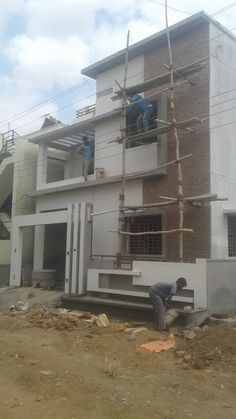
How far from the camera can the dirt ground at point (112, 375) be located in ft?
19.6

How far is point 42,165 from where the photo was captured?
20.9 m

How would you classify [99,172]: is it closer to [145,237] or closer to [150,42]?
[145,237]

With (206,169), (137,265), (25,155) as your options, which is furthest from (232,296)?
(25,155)

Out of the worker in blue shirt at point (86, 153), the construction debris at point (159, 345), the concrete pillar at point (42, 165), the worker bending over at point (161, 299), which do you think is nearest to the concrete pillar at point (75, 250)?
the worker in blue shirt at point (86, 153)

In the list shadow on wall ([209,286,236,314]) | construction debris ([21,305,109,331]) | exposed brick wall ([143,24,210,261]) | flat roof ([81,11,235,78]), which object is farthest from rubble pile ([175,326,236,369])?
flat roof ([81,11,235,78])

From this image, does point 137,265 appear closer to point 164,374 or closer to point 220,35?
point 164,374

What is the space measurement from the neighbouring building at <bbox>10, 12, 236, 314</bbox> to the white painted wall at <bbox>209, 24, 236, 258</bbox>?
1.3 inches

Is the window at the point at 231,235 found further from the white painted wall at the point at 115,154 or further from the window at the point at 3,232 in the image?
the window at the point at 3,232

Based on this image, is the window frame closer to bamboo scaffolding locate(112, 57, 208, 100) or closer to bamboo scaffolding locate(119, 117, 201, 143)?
bamboo scaffolding locate(119, 117, 201, 143)

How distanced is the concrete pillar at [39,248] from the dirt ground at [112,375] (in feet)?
27.7

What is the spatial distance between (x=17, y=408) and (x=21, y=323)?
6.71 metres

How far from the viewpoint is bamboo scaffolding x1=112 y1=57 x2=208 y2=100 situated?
576 inches

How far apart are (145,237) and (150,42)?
6.90 meters

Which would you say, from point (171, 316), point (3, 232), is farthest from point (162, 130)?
point (3, 232)
